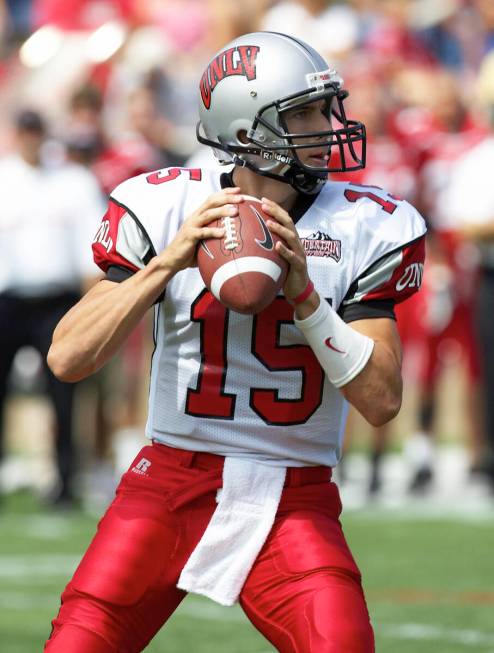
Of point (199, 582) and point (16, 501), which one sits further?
point (16, 501)

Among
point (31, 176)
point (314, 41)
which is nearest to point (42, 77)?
point (314, 41)

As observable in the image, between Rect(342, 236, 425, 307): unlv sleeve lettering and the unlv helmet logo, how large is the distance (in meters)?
0.49

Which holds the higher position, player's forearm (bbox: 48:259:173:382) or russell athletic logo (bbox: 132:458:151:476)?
player's forearm (bbox: 48:259:173:382)

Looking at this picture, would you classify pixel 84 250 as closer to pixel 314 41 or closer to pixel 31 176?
pixel 31 176

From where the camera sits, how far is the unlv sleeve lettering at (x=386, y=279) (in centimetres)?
320

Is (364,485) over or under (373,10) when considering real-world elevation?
under

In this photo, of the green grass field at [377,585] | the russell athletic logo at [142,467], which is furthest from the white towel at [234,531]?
the green grass field at [377,585]

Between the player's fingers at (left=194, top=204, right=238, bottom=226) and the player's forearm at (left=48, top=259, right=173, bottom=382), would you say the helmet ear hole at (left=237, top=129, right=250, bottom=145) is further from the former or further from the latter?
the player's forearm at (left=48, top=259, right=173, bottom=382)

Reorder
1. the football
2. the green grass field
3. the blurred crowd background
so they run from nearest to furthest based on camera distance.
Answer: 1. the football
2. the green grass field
3. the blurred crowd background

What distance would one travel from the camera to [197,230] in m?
2.97

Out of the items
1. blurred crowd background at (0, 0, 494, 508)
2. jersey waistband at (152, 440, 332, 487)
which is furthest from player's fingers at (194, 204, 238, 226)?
blurred crowd background at (0, 0, 494, 508)

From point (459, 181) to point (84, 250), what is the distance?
2.01m

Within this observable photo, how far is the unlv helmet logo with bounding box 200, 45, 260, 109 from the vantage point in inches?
125

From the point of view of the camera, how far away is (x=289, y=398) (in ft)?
10.4
